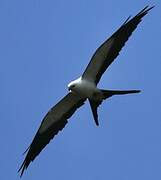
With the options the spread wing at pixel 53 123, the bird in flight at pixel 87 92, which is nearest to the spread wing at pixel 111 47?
the bird in flight at pixel 87 92

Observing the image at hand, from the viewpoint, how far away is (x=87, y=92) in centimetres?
2100

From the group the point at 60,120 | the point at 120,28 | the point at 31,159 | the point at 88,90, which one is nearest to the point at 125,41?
the point at 120,28

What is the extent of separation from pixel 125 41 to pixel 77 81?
1693mm

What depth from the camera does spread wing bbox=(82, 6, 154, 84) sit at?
2041cm

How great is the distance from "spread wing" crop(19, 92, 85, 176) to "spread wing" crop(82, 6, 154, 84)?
989mm

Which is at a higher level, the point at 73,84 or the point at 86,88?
the point at 73,84

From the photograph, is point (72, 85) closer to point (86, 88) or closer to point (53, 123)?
point (86, 88)

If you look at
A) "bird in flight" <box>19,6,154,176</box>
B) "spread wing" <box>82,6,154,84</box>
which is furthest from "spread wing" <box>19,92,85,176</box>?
"spread wing" <box>82,6,154,84</box>

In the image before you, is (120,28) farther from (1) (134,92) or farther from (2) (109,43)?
(1) (134,92)

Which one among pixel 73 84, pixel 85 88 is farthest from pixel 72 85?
pixel 85 88

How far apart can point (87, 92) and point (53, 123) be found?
1496 mm

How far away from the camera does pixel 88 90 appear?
→ 21.0 meters

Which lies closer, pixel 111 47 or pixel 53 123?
pixel 111 47

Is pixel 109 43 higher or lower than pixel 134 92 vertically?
higher
